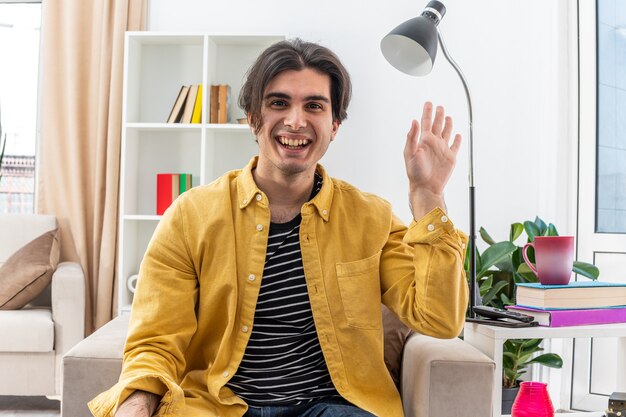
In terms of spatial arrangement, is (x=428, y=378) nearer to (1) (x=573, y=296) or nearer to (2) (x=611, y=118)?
(1) (x=573, y=296)

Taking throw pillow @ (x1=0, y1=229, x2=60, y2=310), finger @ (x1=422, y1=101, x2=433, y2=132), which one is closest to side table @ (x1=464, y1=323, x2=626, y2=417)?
finger @ (x1=422, y1=101, x2=433, y2=132)

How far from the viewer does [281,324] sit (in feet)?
5.61

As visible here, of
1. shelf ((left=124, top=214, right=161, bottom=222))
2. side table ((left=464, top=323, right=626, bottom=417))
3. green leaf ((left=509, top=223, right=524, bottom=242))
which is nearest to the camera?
side table ((left=464, top=323, right=626, bottom=417))

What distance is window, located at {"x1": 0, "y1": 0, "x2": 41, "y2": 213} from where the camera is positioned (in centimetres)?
445

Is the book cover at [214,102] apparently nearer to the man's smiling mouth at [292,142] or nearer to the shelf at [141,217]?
the shelf at [141,217]

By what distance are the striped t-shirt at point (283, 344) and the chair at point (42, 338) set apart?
1.74 m

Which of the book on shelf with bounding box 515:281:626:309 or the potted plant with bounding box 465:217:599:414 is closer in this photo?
the book on shelf with bounding box 515:281:626:309

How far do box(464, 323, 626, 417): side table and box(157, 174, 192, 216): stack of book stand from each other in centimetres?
231

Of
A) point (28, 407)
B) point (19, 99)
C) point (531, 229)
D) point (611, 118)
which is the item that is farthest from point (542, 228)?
point (19, 99)

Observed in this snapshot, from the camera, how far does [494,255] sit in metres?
3.11

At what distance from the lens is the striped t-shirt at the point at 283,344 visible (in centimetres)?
167

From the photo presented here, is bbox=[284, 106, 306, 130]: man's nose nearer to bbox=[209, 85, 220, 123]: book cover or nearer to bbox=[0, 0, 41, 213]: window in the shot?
bbox=[209, 85, 220, 123]: book cover

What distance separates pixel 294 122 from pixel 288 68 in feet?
0.47

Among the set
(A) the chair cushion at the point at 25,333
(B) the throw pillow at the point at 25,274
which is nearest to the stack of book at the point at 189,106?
(B) the throw pillow at the point at 25,274
